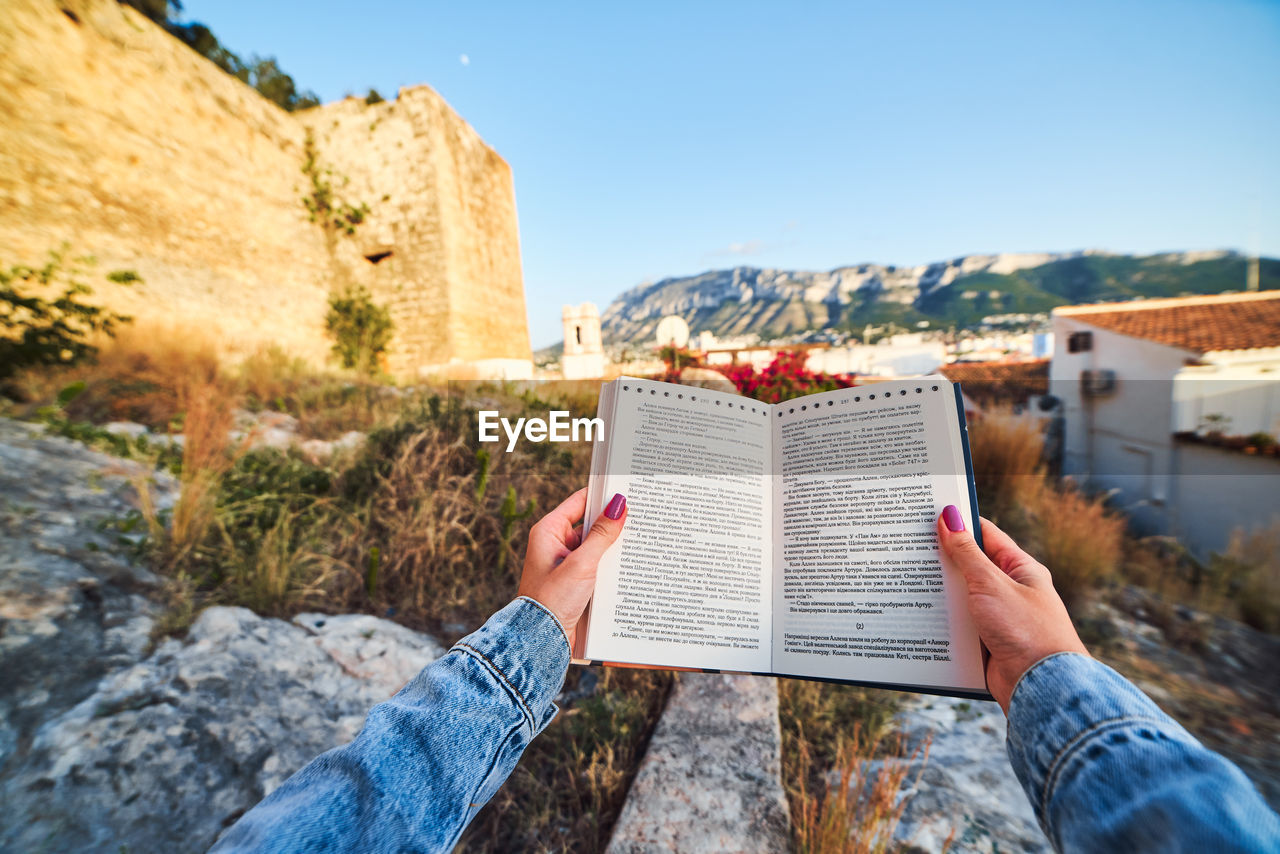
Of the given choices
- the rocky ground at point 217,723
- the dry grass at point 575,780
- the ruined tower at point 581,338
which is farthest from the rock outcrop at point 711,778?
the ruined tower at point 581,338

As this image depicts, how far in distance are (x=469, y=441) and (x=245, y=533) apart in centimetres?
133

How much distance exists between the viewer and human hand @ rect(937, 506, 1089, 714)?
79 centimetres

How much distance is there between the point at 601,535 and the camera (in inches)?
40.7

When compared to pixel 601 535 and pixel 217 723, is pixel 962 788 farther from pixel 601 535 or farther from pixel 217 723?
pixel 217 723

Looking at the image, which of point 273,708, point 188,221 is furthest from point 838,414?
point 188,221

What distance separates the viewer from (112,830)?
1.18 meters

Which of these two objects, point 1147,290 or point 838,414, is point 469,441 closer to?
point 838,414

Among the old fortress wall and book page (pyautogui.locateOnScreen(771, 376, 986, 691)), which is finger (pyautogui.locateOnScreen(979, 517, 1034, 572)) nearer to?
book page (pyautogui.locateOnScreen(771, 376, 986, 691))

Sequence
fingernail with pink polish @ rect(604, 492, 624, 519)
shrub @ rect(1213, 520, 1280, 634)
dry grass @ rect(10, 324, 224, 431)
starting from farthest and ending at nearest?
shrub @ rect(1213, 520, 1280, 634)
dry grass @ rect(10, 324, 224, 431)
fingernail with pink polish @ rect(604, 492, 624, 519)

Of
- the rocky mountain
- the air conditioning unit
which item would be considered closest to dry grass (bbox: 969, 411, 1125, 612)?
the air conditioning unit

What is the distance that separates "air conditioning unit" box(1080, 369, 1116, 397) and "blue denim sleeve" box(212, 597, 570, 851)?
1509cm

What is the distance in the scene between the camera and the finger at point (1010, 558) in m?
0.88

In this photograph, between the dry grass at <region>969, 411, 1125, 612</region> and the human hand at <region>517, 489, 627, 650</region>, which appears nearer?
the human hand at <region>517, 489, 627, 650</region>

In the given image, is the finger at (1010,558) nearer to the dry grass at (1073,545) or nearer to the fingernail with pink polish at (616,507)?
the fingernail with pink polish at (616,507)
